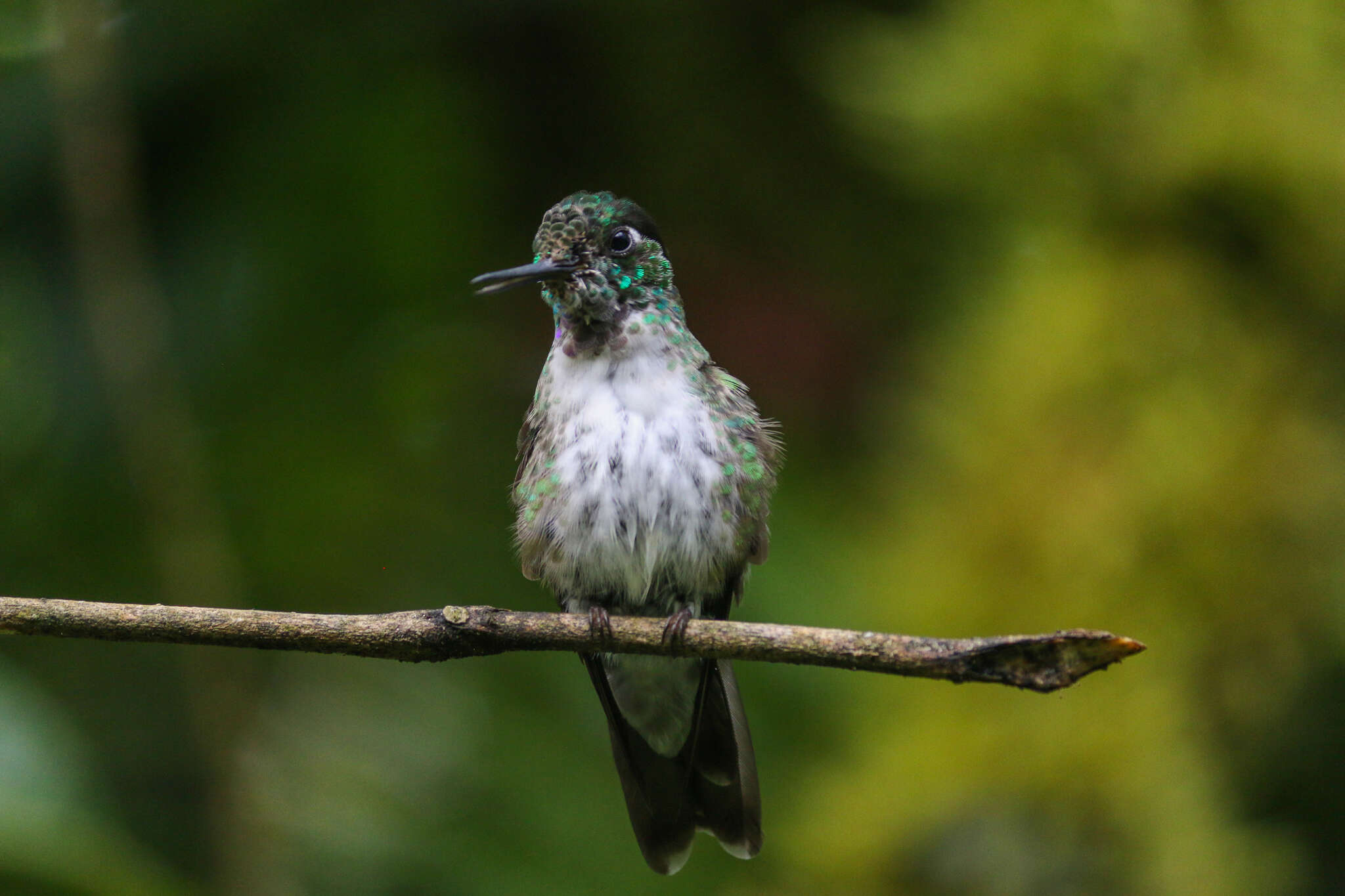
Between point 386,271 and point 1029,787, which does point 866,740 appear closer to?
point 1029,787

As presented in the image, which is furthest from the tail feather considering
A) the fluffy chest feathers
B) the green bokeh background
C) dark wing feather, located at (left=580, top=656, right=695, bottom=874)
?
the green bokeh background

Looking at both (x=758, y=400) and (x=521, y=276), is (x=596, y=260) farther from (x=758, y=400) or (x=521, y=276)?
(x=758, y=400)

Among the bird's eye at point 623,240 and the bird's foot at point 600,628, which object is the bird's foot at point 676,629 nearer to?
the bird's foot at point 600,628

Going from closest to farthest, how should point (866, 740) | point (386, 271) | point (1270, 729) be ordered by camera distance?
point (1270, 729) < point (866, 740) < point (386, 271)

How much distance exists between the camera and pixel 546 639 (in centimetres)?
191

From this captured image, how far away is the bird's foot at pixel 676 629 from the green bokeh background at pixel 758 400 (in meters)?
1.64

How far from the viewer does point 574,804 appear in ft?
13.0

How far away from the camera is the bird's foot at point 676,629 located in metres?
1.82

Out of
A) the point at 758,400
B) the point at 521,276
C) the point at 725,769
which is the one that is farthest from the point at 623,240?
the point at 758,400

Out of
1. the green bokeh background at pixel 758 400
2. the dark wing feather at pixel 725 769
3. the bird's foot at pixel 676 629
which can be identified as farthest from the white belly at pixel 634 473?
the green bokeh background at pixel 758 400

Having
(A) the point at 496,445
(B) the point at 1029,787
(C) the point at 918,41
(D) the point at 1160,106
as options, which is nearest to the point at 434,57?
(A) the point at 496,445

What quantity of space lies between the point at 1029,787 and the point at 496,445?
2158 millimetres

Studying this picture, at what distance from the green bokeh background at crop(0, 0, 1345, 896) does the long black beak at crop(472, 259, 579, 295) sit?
5.57ft

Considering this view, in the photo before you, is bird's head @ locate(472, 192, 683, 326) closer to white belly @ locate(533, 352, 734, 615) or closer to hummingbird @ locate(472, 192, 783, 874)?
hummingbird @ locate(472, 192, 783, 874)
